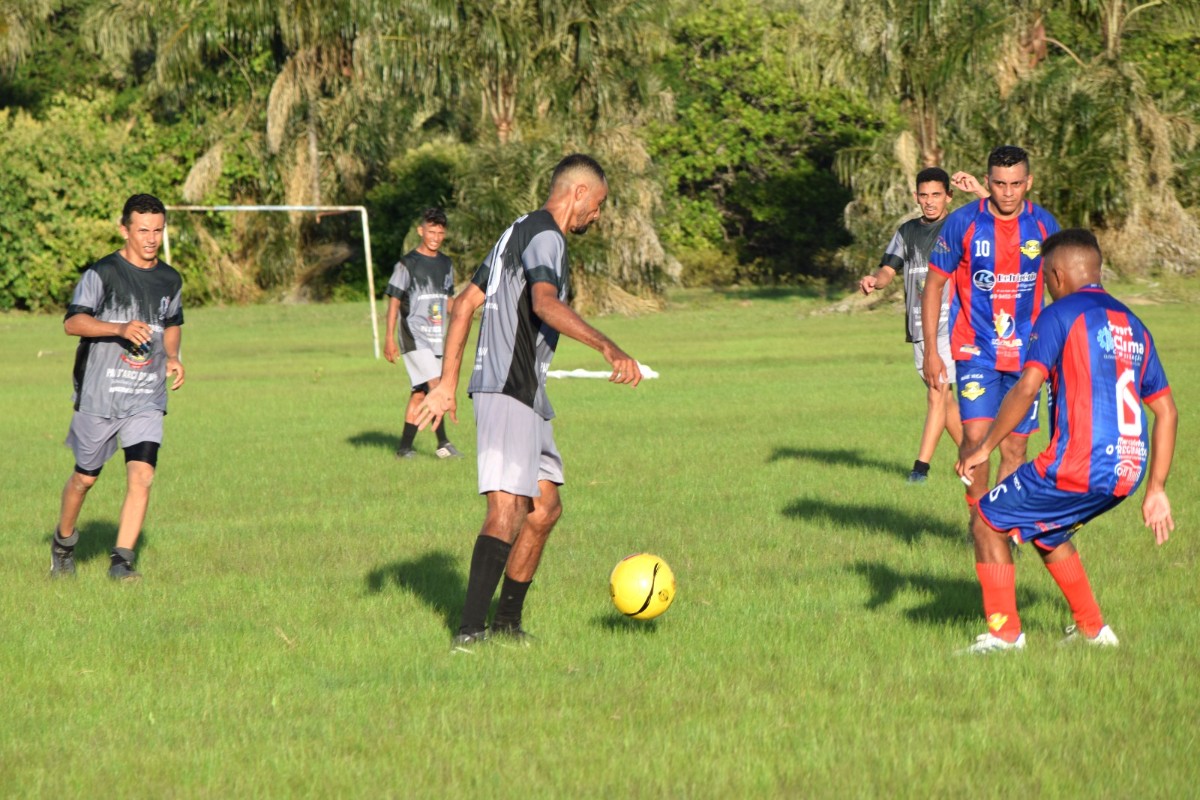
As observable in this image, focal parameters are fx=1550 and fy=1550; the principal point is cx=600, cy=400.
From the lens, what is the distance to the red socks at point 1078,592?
6488 millimetres

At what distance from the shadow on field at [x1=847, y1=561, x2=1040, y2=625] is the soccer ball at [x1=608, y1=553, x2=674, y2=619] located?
1.25m

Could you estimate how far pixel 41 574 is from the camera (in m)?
9.02

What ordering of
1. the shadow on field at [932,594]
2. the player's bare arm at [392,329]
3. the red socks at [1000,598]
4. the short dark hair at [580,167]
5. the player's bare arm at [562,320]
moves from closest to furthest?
the player's bare arm at [562,320] < the red socks at [1000,598] < the short dark hair at [580,167] < the shadow on field at [932,594] < the player's bare arm at [392,329]

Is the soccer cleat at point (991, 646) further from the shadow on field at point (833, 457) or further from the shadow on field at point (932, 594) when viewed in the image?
the shadow on field at point (833, 457)

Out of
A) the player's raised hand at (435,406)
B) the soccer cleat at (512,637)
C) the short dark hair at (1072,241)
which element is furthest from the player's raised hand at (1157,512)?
the player's raised hand at (435,406)

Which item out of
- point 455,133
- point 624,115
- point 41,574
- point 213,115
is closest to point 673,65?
point 455,133

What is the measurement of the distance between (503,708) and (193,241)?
1498 inches

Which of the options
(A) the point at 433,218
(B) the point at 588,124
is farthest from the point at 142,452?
(B) the point at 588,124

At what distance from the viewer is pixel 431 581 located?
28.0ft

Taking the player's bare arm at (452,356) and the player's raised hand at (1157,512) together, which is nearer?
the player's raised hand at (1157,512)

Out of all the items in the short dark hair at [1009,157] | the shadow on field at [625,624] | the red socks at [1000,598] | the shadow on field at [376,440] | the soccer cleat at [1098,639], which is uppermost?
the short dark hair at [1009,157]

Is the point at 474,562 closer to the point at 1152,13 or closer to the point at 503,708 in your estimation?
the point at 503,708

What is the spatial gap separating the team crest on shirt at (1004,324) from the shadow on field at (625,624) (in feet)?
8.95

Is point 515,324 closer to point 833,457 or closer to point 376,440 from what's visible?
point 833,457
